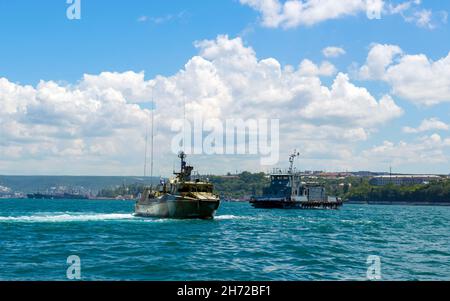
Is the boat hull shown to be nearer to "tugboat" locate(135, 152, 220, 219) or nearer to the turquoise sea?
"tugboat" locate(135, 152, 220, 219)

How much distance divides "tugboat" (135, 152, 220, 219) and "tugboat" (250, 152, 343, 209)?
99828 mm

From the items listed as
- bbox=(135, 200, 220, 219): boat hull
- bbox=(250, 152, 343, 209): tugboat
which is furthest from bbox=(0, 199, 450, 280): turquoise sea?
bbox=(250, 152, 343, 209): tugboat

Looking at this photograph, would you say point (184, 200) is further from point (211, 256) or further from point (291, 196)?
point (291, 196)

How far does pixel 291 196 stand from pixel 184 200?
362 ft

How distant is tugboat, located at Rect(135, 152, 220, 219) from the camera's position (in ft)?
260

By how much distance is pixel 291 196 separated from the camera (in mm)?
185500

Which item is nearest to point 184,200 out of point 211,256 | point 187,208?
point 187,208

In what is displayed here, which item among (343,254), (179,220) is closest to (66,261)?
(343,254)

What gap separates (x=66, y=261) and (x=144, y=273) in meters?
7.08
